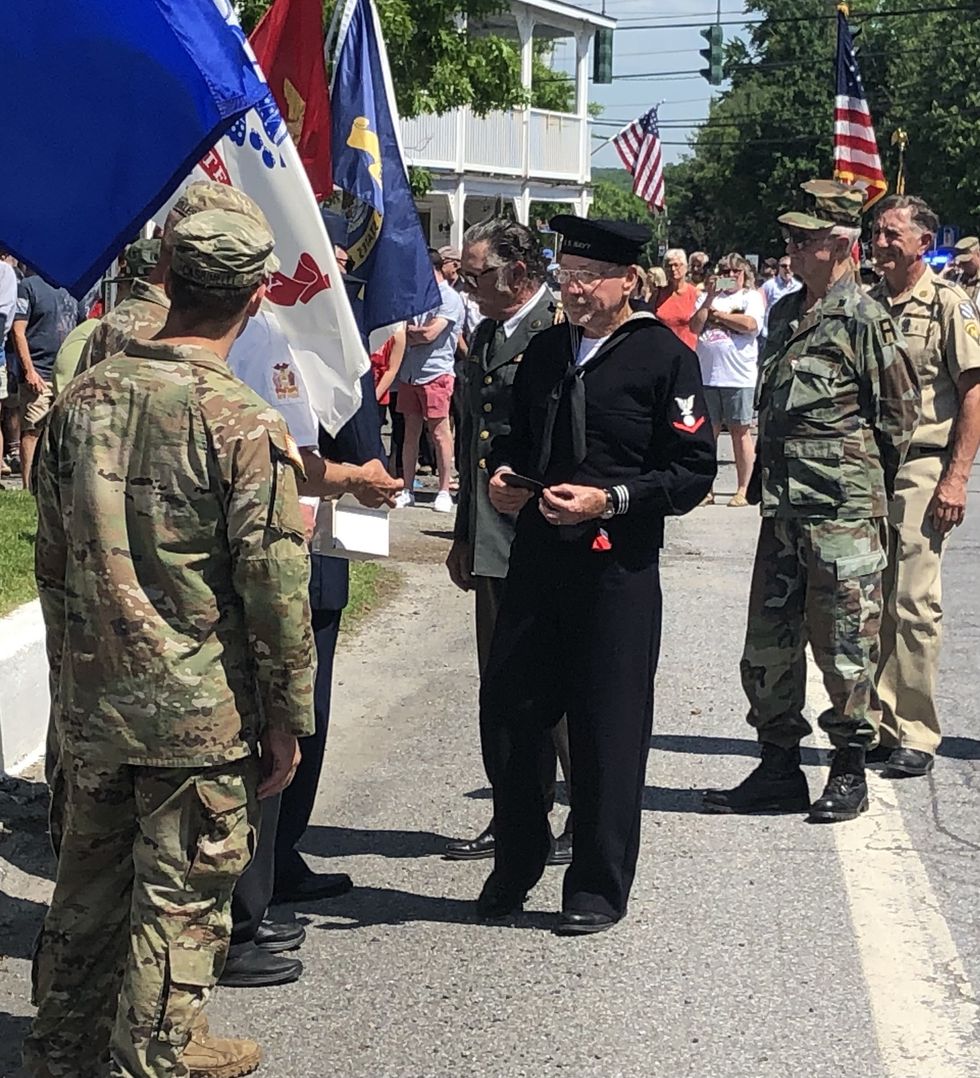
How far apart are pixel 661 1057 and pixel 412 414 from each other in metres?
9.38

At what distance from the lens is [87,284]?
165 inches

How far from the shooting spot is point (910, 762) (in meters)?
6.59

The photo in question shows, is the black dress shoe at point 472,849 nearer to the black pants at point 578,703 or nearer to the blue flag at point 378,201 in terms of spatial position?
the black pants at point 578,703

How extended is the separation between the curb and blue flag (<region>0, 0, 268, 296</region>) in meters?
2.37

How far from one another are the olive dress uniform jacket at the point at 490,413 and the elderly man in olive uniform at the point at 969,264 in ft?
38.1

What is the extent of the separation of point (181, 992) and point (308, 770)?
1.51 metres

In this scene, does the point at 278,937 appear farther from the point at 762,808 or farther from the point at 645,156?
the point at 645,156

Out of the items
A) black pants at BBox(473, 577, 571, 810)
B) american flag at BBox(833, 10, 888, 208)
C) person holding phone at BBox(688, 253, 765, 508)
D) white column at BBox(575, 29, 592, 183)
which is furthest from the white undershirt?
white column at BBox(575, 29, 592, 183)

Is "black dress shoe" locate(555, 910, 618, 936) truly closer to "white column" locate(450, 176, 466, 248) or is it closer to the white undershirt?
the white undershirt

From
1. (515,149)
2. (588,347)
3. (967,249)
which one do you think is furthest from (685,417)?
(515,149)

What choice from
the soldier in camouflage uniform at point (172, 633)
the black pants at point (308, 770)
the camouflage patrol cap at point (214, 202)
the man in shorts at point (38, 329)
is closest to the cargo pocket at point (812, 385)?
the black pants at point (308, 770)

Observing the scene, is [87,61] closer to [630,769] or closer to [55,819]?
[55,819]

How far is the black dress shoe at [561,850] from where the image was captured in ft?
18.2

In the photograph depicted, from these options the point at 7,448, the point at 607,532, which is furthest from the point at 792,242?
the point at 7,448
